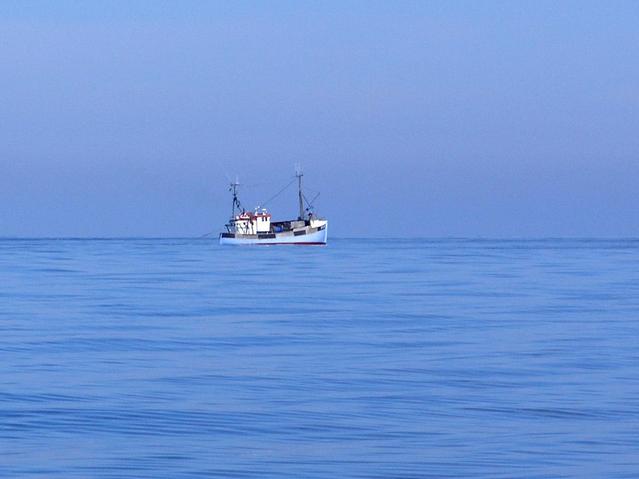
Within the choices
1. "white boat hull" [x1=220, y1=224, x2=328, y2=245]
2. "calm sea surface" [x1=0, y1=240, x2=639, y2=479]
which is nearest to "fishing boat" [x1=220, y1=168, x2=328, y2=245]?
"white boat hull" [x1=220, y1=224, x2=328, y2=245]

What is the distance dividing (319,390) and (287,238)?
14827 cm

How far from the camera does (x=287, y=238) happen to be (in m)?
170

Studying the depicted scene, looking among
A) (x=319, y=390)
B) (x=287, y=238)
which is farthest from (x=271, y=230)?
(x=319, y=390)

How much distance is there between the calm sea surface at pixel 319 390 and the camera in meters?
15.8

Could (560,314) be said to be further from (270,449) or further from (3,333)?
(270,449)

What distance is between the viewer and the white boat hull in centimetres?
16938

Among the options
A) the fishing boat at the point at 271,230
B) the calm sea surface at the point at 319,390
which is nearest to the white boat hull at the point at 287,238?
the fishing boat at the point at 271,230

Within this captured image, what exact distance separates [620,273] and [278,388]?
60711 mm

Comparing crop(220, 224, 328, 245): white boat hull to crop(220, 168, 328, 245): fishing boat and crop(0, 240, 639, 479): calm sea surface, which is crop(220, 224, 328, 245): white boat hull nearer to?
crop(220, 168, 328, 245): fishing boat

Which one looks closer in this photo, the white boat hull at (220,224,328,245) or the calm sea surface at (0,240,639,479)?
the calm sea surface at (0,240,639,479)

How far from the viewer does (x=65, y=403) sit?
20125 millimetres

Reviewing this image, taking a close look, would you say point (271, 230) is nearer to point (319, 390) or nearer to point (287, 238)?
point (287, 238)

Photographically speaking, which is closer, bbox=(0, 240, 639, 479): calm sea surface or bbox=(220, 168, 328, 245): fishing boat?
bbox=(0, 240, 639, 479): calm sea surface

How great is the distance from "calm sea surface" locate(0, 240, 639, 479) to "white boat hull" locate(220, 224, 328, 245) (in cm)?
12409
